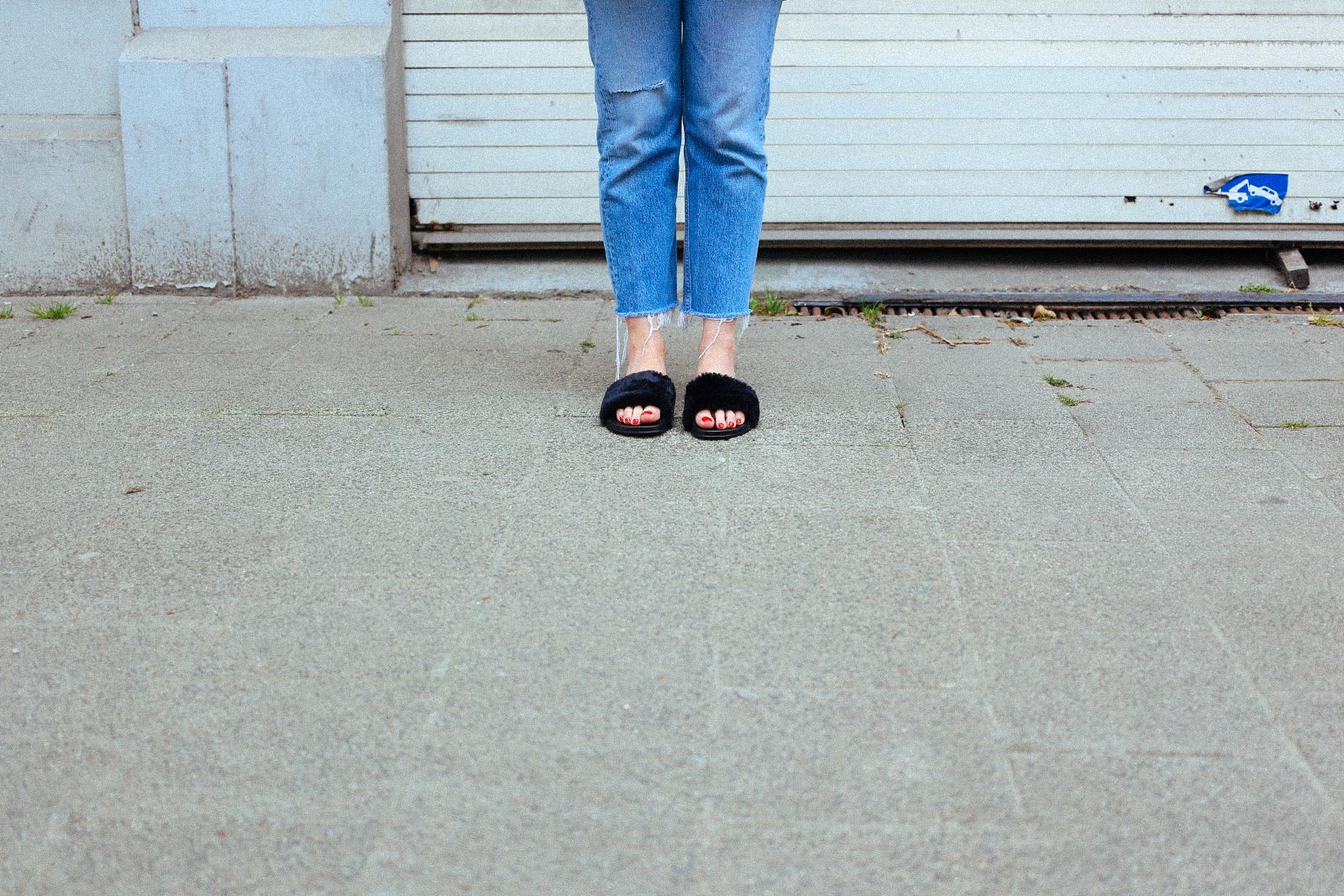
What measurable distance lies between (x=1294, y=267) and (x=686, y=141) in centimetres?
269

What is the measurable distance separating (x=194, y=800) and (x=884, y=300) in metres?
3.18

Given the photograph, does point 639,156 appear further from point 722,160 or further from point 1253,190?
point 1253,190

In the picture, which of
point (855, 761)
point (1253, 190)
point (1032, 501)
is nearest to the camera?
point (855, 761)

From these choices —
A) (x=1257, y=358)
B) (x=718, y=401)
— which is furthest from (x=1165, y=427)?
(x=718, y=401)

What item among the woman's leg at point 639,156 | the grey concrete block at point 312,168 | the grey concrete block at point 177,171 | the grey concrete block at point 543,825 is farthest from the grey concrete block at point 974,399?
the grey concrete block at point 177,171

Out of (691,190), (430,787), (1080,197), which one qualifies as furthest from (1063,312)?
(430,787)

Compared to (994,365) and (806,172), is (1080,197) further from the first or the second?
(994,365)

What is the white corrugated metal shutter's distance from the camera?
440 centimetres

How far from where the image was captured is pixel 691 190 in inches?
118

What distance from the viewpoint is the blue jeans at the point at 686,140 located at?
283cm

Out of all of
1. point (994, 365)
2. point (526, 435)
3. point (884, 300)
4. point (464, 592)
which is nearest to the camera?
point (464, 592)

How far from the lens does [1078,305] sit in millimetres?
4387

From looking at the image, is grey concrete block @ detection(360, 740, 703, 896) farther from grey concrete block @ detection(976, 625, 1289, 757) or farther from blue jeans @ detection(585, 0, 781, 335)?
blue jeans @ detection(585, 0, 781, 335)

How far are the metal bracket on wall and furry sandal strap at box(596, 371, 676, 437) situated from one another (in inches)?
106
